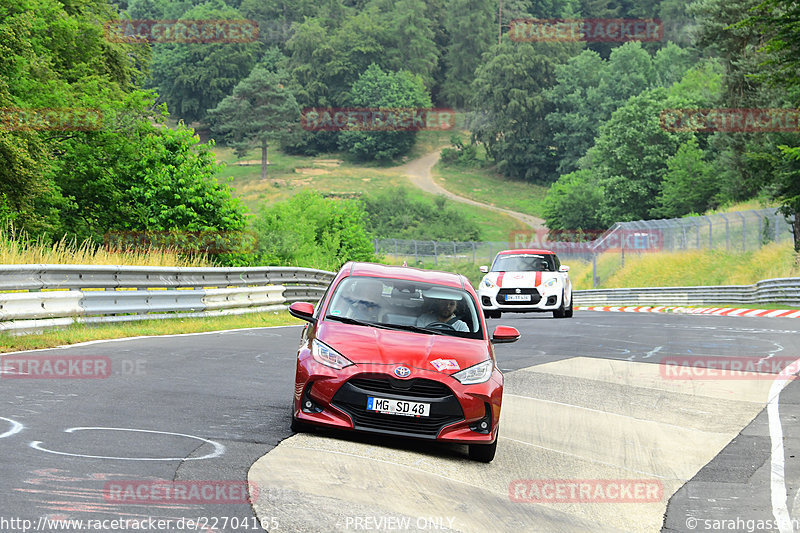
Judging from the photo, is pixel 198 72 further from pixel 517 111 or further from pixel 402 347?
pixel 402 347

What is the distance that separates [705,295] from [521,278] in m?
18.4

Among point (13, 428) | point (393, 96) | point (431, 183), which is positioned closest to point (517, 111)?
point (431, 183)

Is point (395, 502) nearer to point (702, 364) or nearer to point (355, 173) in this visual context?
point (702, 364)

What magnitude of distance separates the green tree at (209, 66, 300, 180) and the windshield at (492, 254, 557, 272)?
111 meters

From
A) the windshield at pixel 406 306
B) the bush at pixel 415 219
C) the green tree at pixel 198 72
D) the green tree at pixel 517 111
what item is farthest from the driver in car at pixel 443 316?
the green tree at pixel 198 72

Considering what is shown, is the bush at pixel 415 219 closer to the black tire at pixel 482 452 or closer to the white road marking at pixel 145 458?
the black tire at pixel 482 452

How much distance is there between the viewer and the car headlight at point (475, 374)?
25.4 ft

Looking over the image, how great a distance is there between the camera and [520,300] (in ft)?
81.7

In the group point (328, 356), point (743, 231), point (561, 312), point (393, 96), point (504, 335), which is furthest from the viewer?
point (393, 96)

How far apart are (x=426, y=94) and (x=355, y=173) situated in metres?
29.8

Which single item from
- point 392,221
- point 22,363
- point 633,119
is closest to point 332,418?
point 22,363

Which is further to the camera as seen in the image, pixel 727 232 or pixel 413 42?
pixel 413 42

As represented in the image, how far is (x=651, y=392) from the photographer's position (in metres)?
12.3

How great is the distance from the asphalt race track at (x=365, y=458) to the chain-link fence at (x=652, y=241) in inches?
1093
